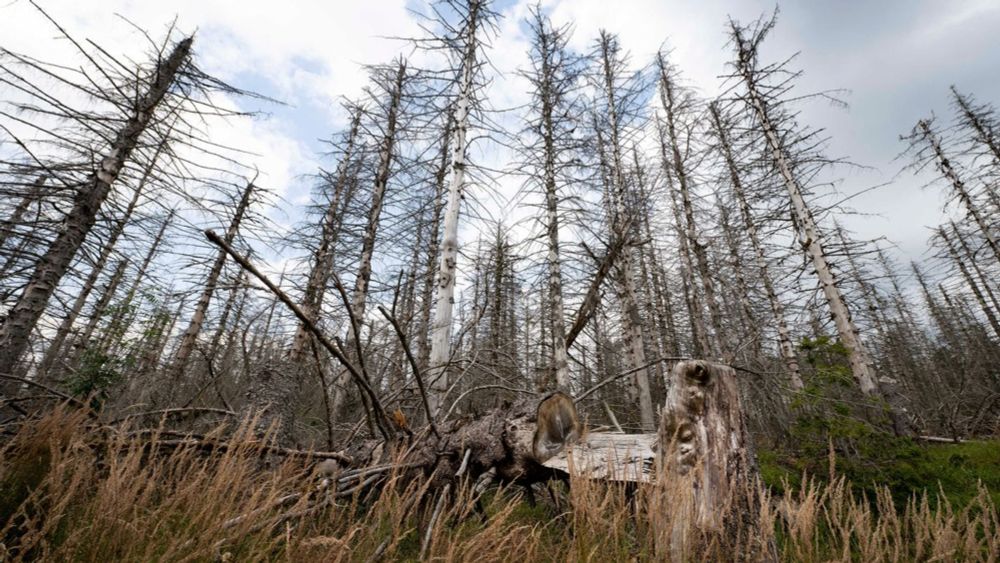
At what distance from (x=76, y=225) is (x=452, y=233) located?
485 centimetres

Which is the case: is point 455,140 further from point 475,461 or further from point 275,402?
point 475,461

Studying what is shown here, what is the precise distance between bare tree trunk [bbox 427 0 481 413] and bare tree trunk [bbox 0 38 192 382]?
4.23 meters

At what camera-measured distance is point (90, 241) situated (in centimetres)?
465

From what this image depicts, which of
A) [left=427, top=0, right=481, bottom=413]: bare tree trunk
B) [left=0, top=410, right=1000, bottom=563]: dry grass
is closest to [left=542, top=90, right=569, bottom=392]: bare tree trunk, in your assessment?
[left=427, top=0, right=481, bottom=413]: bare tree trunk

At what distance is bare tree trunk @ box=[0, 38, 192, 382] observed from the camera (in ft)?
13.2

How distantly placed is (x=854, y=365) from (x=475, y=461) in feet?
29.4

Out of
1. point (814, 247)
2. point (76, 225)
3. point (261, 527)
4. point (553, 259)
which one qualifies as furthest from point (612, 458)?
point (814, 247)

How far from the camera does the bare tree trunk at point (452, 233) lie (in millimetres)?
5559

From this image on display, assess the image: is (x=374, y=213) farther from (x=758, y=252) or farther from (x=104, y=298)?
(x=758, y=252)

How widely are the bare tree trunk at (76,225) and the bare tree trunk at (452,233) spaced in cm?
423

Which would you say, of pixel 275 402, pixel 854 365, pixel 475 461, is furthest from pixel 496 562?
pixel 854 365

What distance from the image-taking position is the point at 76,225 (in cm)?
444

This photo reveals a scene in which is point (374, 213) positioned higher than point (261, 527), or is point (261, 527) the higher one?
point (374, 213)

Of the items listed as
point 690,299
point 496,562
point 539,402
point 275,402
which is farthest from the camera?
point 690,299
